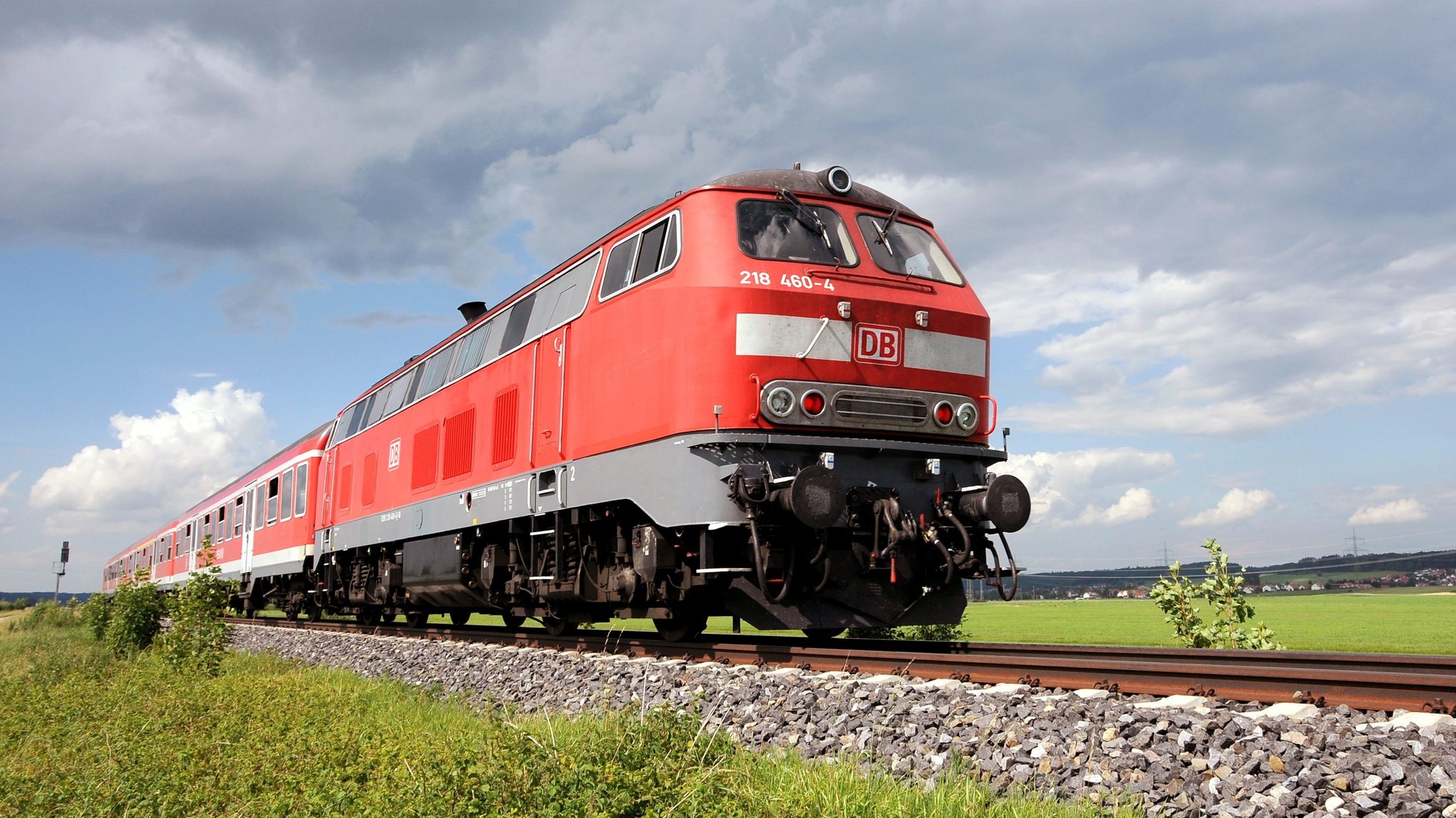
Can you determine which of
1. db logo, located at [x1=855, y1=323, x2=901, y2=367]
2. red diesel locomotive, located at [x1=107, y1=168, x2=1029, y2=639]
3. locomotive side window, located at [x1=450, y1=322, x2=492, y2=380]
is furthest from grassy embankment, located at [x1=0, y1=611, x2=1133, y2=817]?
→ locomotive side window, located at [x1=450, y1=322, x2=492, y2=380]

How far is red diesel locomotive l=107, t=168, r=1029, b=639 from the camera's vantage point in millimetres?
7922

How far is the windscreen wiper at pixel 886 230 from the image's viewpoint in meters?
9.07

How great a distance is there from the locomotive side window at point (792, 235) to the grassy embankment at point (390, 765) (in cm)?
406

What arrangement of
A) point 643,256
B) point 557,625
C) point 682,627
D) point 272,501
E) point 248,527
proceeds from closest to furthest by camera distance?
point 643,256
point 682,627
point 557,625
point 272,501
point 248,527

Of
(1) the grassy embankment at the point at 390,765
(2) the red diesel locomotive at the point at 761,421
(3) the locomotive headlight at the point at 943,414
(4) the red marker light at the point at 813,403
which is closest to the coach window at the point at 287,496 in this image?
(1) the grassy embankment at the point at 390,765

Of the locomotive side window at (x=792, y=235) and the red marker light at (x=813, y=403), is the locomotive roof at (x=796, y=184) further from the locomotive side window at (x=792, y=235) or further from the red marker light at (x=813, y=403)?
the red marker light at (x=813, y=403)

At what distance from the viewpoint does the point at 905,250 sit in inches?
363

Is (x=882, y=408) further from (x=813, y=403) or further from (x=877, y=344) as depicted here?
(x=813, y=403)

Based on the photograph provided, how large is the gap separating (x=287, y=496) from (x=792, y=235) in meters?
17.2

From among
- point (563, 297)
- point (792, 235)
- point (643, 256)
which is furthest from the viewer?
point (563, 297)

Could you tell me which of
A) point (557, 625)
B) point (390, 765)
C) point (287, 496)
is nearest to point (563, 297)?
point (557, 625)

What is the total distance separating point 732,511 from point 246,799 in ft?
12.2

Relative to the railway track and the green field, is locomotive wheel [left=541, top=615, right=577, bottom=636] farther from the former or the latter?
the railway track

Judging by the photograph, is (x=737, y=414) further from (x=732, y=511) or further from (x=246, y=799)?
(x=246, y=799)
